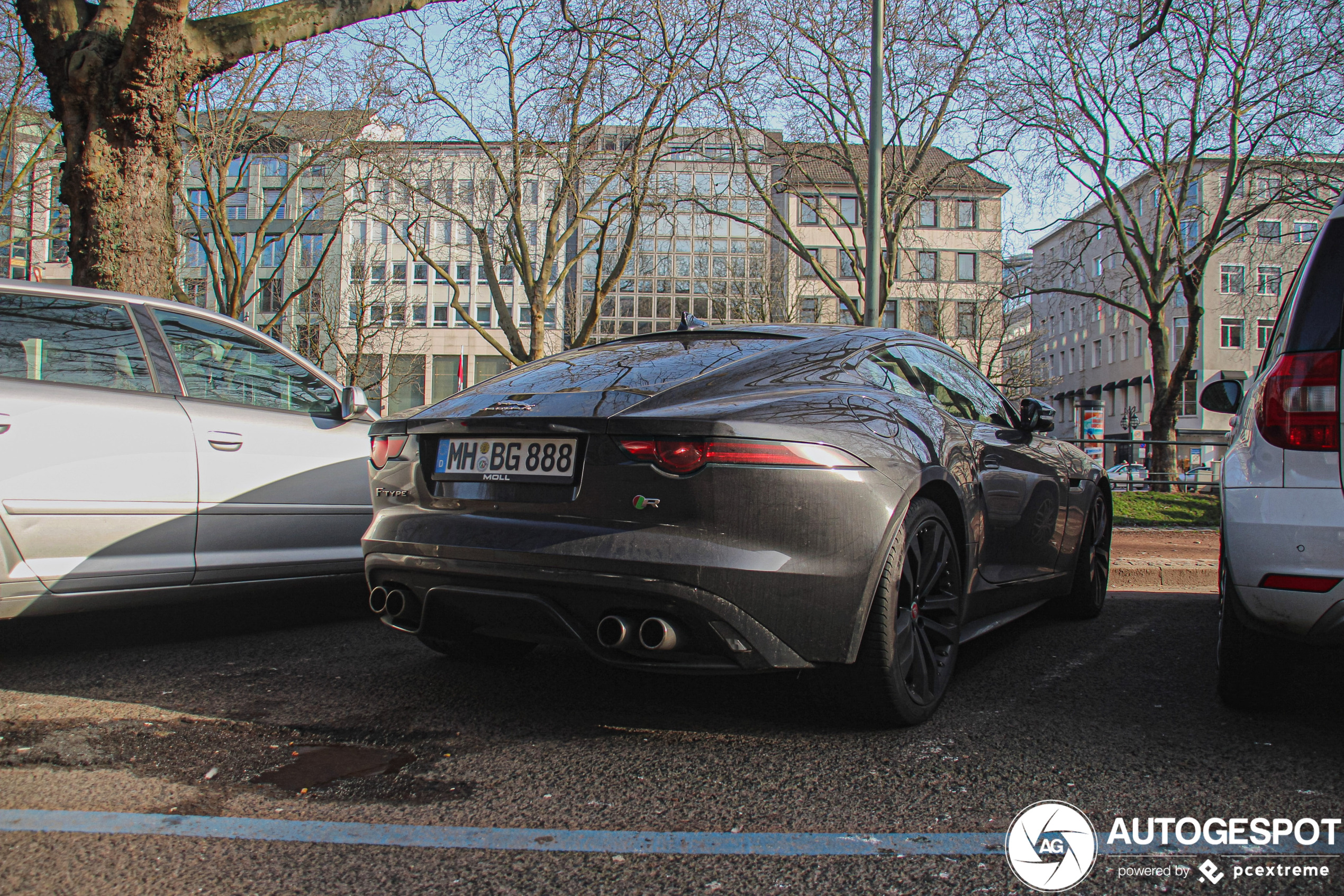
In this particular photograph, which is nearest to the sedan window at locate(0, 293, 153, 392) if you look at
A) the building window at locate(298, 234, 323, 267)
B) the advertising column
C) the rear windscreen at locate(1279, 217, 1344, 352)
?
the rear windscreen at locate(1279, 217, 1344, 352)

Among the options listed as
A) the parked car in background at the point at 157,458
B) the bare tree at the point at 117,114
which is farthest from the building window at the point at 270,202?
the parked car in background at the point at 157,458

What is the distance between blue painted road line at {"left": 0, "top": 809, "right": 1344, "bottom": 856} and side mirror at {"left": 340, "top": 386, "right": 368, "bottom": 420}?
114 inches

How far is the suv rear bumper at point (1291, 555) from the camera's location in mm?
2715

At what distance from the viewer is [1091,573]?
5.43 m

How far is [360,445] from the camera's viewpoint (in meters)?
5.22

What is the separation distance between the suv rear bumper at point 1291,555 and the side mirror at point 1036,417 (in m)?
1.69

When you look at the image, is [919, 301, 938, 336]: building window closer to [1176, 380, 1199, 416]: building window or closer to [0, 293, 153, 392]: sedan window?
[1176, 380, 1199, 416]: building window

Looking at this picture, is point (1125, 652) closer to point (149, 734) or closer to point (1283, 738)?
point (1283, 738)

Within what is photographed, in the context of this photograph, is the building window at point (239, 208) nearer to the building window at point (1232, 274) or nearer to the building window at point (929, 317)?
the building window at point (929, 317)

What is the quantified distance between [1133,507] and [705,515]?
43.5 ft

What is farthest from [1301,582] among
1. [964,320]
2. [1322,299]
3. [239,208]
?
[239,208]

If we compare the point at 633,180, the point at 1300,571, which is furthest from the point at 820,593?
the point at 633,180

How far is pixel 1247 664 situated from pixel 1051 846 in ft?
4.76

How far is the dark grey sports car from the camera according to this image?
9.08 ft
